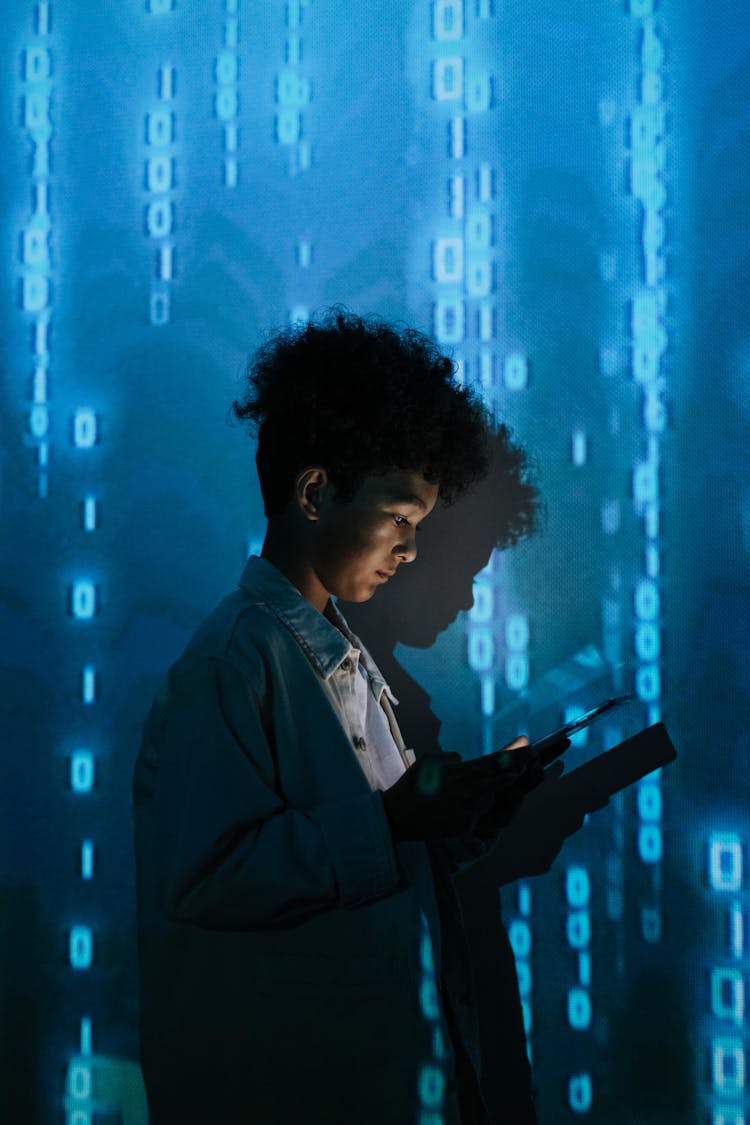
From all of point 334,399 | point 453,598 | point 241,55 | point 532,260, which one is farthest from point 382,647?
point 241,55

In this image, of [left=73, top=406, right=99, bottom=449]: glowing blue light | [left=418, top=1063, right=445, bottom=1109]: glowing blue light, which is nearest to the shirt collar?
[left=73, top=406, right=99, bottom=449]: glowing blue light

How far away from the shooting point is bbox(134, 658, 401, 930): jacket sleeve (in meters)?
0.84

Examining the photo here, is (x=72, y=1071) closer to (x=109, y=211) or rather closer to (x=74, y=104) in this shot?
(x=109, y=211)

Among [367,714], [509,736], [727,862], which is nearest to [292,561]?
[367,714]

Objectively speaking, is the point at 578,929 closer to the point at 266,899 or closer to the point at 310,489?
the point at 266,899

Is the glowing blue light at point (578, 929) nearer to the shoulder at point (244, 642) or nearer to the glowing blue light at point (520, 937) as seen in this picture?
the glowing blue light at point (520, 937)

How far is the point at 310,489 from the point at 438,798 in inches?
14.0

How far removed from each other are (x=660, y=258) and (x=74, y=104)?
2.82 ft

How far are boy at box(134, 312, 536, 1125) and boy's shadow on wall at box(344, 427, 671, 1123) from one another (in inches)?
4.8

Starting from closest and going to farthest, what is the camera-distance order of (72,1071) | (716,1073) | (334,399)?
(334,399) → (716,1073) → (72,1071)

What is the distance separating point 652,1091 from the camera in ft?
4.06

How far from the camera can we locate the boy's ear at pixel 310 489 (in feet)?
3.40

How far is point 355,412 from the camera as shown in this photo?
1061mm

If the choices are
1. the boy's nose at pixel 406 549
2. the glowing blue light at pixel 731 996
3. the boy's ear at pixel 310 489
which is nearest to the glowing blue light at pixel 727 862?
the glowing blue light at pixel 731 996
